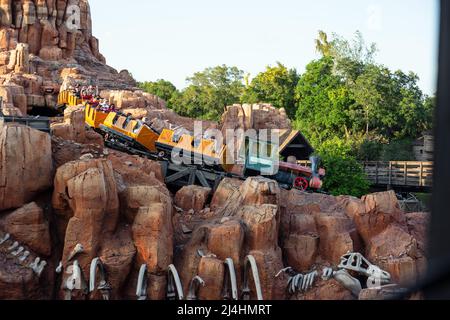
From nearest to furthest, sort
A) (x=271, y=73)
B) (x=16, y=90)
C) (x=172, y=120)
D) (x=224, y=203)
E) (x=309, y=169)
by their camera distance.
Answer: (x=224, y=203), (x=309, y=169), (x=16, y=90), (x=172, y=120), (x=271, y=73)

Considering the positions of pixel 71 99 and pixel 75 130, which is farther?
pixel 71 99

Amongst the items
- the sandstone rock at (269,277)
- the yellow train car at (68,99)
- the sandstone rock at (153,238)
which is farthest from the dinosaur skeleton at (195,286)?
the yellow train car at (68,99)

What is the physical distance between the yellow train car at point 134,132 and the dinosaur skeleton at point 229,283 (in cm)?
657

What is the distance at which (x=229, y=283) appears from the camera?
348 inches

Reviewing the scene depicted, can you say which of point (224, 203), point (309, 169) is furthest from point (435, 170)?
point (309, 169)

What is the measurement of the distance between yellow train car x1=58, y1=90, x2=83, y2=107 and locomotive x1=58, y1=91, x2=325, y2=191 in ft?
10.3

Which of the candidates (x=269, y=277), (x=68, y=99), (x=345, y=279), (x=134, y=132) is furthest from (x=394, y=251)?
(x=68, y=99)

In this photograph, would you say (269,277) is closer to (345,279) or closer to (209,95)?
(345,279)

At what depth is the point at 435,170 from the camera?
2.44 feet

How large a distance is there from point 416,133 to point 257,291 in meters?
21.0

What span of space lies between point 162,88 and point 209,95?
25.1 feet

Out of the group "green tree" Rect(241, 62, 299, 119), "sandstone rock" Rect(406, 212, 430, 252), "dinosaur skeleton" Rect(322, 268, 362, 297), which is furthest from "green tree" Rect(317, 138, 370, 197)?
"green tree" Rect(241, 62, 299, 119)

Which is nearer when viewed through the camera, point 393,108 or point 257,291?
point 257,291

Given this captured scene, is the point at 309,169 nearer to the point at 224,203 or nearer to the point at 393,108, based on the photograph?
the point at 224,203
